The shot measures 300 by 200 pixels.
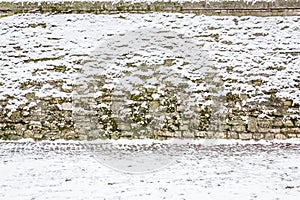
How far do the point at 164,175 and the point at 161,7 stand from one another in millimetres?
3953

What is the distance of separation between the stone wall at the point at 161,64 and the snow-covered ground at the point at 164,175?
0.59 meters

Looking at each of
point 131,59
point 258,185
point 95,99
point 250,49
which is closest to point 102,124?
point 95,99

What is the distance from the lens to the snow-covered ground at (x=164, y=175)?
Answer: 5465 mm

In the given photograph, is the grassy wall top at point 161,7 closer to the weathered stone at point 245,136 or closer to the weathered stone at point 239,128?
the weathered stone at point 239,128

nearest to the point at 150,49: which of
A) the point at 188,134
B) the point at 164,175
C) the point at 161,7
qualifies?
the point at 161,7

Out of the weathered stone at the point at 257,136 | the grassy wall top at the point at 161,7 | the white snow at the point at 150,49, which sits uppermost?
the grassy wall top at the point at 161,7

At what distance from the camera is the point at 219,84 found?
8.66 m

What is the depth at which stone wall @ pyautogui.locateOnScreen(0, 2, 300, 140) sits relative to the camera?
8.60 meters

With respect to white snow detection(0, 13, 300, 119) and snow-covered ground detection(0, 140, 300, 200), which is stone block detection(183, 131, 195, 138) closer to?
snow-covered ground detection(0, 140, 300, 200)

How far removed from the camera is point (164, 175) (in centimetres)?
633

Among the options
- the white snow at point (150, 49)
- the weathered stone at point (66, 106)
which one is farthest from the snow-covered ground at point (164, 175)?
the white snow at point (150, 49)

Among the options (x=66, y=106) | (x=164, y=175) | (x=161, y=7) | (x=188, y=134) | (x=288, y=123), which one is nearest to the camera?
(x=164, y=175)

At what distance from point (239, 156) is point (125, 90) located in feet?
8.53

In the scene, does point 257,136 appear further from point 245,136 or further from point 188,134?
point 188,134
